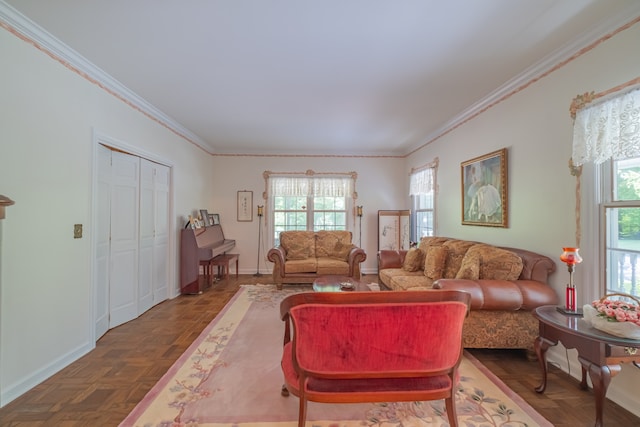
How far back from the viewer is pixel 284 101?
3.45 m

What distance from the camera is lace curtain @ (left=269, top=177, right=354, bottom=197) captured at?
238 inches

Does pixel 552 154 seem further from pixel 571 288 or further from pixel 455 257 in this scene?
pixel 455 257

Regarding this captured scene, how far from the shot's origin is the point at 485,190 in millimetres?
3432

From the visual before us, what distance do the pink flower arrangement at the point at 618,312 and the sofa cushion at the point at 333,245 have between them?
3.67 metres

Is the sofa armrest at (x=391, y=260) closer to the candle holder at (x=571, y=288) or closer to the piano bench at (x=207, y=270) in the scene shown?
the candle holder at (x=571, y=288)

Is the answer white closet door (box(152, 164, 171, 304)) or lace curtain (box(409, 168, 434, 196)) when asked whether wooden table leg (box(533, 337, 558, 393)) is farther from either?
white closet door (box(152, 164, 171, 304))

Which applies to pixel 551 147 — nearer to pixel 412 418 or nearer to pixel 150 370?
pixel 412 418

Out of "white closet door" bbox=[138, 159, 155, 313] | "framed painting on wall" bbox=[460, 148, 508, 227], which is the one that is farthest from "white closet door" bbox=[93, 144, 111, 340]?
"framed painting on wall" bbox=[460, 148, 508, 227]

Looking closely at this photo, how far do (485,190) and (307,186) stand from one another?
351 centimetres

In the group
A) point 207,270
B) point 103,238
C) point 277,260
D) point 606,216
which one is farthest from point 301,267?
point 606,216

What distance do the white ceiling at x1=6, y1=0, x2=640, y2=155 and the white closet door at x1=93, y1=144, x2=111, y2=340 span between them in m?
0.94

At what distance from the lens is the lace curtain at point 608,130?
6.07ft

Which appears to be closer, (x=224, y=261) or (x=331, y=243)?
(x=224, y=261)

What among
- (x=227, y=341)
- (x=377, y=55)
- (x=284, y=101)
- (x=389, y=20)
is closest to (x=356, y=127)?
(x=284, y=101)
